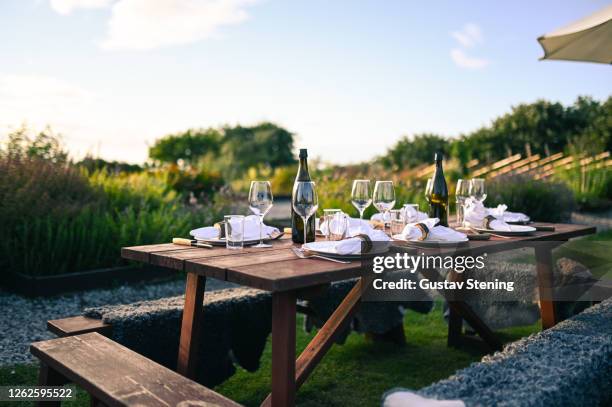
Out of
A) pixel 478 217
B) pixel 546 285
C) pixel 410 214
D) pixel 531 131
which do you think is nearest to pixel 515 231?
pixel 478 217

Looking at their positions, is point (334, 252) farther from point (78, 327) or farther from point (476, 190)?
point (476, 190)

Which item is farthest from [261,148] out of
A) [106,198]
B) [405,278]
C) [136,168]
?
[405,278]

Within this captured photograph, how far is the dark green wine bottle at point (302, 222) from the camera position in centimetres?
237

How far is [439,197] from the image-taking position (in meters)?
2.82

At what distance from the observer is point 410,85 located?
8.44 metres

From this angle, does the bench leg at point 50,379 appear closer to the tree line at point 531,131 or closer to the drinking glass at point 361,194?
the drinking glass at point 361,194

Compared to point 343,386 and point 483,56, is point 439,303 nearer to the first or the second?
point 343,386

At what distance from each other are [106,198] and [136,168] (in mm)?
9371

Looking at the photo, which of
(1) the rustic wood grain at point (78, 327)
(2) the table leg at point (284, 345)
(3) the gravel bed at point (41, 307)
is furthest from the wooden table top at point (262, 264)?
(3) the gravel bed at point (41, 307)

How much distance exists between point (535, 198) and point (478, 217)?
19.4ft

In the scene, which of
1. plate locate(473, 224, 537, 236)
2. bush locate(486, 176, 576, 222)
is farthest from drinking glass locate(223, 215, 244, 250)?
bush locate(486, 176, 576, 222)

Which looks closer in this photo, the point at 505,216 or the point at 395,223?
the point at 395,223

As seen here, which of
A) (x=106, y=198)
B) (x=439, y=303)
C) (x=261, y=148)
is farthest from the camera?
(x=261, y=148)

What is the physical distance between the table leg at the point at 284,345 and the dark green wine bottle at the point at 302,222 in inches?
26.9
